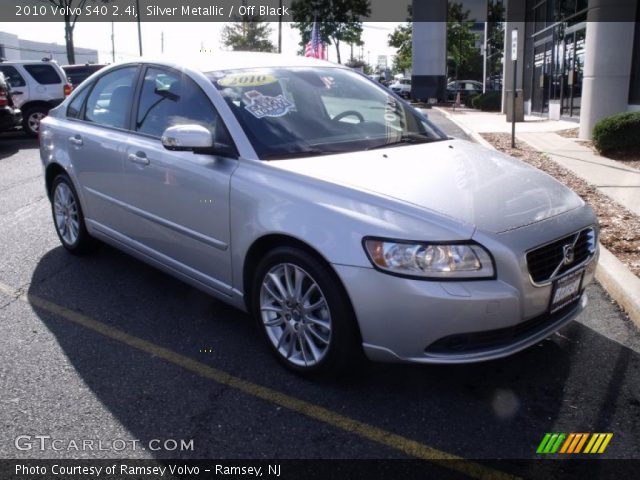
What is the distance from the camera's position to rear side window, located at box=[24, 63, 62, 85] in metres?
15.2

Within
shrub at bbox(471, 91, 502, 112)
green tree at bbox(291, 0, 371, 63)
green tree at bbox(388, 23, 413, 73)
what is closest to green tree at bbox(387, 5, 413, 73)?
green tree at bbox(388, 23, 413, 73)

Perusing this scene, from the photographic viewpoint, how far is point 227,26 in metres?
57.5

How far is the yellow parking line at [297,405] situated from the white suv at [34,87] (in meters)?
12.2

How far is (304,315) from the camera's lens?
11.1ft

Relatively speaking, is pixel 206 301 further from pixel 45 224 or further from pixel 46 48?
pixel 46 48

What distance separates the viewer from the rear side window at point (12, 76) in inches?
591

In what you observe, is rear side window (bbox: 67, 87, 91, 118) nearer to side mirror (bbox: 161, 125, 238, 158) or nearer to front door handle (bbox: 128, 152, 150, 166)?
front door handle (bbox: 128, 152, 150, 166)

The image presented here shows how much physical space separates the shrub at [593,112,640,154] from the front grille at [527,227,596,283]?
25.9 feet

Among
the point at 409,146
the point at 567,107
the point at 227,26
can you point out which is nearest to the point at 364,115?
the point at 409,146

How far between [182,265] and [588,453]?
8.47 ft

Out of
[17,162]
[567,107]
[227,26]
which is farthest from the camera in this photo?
[227,26]

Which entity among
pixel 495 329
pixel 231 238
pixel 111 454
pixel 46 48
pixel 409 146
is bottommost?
pixel 111 454

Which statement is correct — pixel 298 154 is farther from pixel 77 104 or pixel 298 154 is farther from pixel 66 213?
pixel 66 213

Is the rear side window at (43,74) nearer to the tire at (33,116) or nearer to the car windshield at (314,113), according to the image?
the tire at (33,116)
